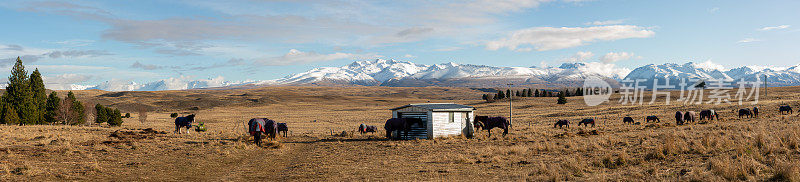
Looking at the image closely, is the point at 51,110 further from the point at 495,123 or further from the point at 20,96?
the point at 495,123

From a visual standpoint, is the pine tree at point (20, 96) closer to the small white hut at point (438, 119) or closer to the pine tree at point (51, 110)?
the pine tree at point (51, 110)

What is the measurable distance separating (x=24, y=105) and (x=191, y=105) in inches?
3570

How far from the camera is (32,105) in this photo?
44.3m

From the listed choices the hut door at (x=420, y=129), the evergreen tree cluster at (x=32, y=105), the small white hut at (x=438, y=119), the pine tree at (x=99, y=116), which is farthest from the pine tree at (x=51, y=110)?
the hut door at (x=420, y=129)

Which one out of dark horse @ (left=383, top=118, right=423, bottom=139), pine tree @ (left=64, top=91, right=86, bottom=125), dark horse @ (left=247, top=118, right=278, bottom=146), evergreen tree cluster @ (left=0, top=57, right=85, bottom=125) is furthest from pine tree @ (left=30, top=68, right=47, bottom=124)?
dark horse @ (left=383, top=118, right=423, bottom=139)

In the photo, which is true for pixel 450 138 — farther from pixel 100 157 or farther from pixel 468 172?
pixel 100 157

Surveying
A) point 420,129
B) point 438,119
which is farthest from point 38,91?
point 438,119

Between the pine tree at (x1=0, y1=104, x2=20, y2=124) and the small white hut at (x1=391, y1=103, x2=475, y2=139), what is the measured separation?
119 ft

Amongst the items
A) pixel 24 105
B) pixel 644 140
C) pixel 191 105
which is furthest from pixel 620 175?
pixel 191 105

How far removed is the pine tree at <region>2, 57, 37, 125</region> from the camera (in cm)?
4281

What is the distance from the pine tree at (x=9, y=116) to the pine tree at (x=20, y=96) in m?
0.58

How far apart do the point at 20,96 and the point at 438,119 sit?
4339cm

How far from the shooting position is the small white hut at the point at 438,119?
3253cm

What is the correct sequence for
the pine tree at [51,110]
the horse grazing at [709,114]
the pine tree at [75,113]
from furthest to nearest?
the pine tree at [75,113], the pine tree at [51,110], the horse grazing at [709,114]
